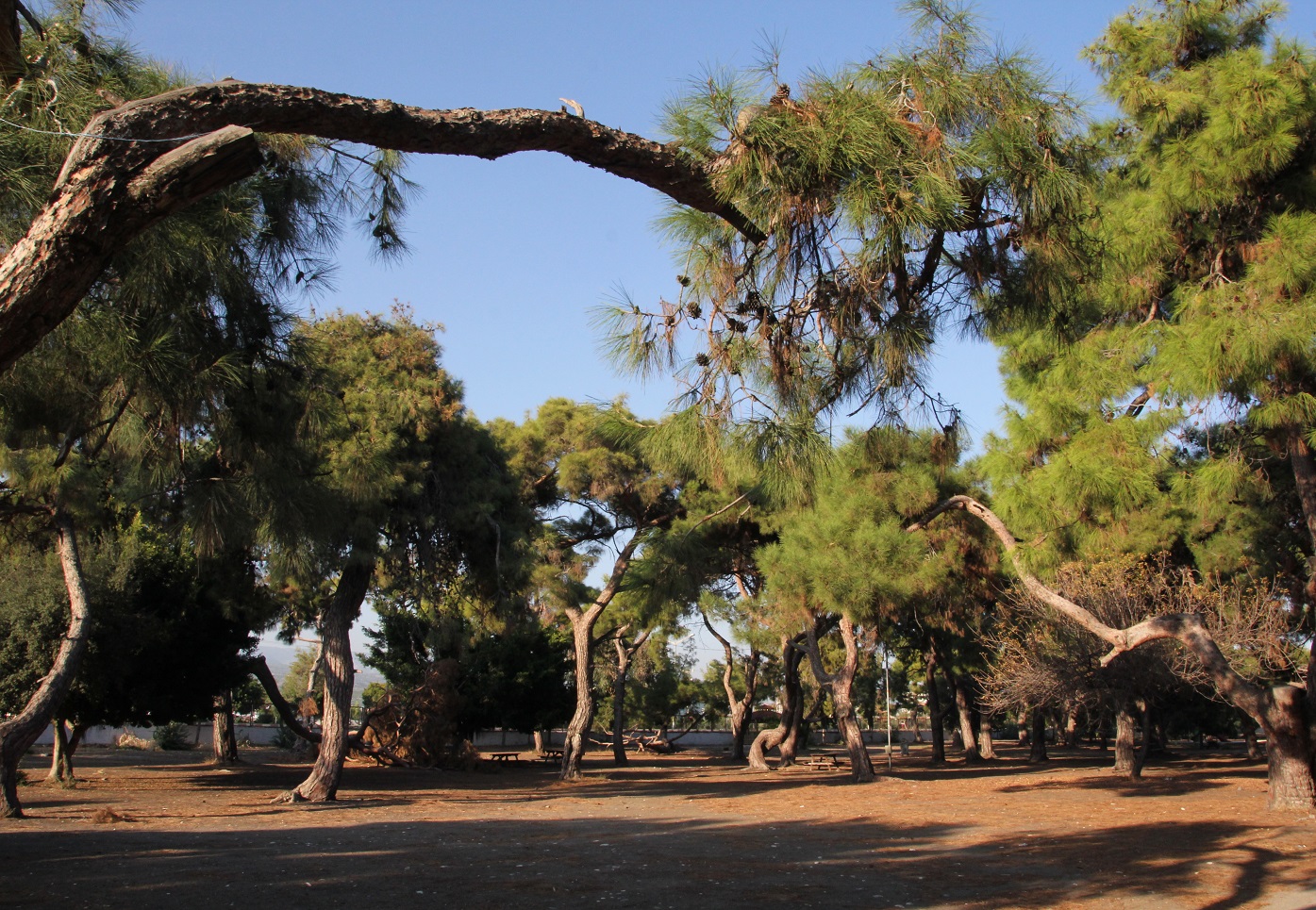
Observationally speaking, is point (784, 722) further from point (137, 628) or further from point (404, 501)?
point (137, 628)

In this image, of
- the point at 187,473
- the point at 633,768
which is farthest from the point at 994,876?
the point at 633,768

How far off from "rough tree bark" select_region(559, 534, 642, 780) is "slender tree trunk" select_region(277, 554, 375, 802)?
230 inches

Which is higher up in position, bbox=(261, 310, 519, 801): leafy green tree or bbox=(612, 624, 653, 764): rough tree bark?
bbox=(261, 310, 519, 801): leafy green tree

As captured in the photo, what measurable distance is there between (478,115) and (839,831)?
9.05 metres

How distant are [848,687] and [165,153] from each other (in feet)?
59.0

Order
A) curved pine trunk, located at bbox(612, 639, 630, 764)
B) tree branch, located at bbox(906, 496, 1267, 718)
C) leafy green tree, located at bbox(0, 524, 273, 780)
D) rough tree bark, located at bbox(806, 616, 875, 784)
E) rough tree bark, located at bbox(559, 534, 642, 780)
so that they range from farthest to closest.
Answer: curved pine trunk, located at bbox(612, 639, 630, 764)
rough tree bark, located at bbox(559, 534, 642, 780)
rough tree bark, located at bbox(806, 616, 875, 784)
leafy green tree, located at bbox(0, 524, 273, 780)
tree branch, located at bbox(906, 496, 1267, 718)

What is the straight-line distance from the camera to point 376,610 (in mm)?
17609

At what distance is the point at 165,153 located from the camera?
8.82 feet

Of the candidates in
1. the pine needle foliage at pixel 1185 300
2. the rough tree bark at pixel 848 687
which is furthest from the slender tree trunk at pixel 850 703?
the pine needle foliage at pixel 1185 300

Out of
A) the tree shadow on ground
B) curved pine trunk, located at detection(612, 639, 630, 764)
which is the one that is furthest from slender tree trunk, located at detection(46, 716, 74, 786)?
curved pine trunk, located at detection(612, 639, 630, 764)

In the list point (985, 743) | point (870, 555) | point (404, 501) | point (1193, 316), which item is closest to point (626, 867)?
point (1193, 316)

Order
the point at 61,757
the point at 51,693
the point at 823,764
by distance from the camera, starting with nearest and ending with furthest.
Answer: the point at 51,693 → the point at 61,757 → the point at 823,764

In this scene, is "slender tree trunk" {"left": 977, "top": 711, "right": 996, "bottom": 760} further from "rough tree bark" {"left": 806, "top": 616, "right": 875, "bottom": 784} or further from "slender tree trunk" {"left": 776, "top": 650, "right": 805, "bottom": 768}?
"rough tree bark" {"left": 806, "top": 616, "right": 875, "bottom": 784}

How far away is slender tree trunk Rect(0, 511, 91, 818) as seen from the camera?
33.5ft
